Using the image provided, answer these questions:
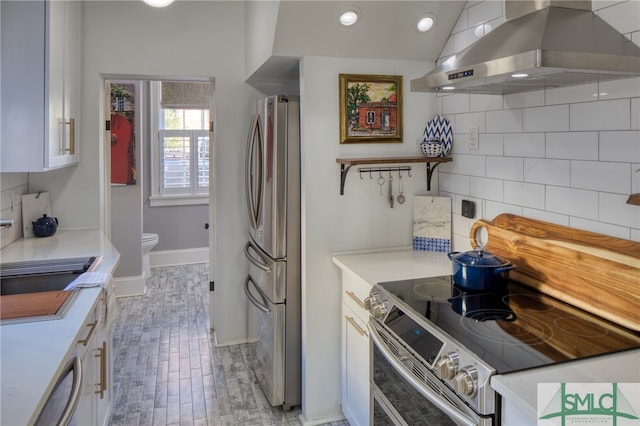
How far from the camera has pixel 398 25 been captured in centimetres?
242

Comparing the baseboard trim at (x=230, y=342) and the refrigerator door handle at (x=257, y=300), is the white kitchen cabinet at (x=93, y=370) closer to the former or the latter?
the refrigerator door handle at (x=257, y=300)

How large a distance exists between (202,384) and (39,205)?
1.57 m

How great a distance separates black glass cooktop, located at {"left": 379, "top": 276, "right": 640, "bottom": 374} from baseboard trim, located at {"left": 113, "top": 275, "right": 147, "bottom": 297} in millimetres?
→ 3630

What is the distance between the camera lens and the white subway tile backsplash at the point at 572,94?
1.70 meters

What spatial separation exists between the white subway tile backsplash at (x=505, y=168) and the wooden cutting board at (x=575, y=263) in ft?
0.61

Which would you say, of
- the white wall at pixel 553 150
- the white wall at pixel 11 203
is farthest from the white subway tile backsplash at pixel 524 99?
the white wall at pixel 11 203

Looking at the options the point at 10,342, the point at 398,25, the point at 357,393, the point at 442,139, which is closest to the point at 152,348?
the point at 357,393

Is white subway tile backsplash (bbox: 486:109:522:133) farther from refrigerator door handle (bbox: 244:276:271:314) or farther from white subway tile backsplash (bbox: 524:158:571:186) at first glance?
refrigerator door handle (bbox: 244:276:271:314)

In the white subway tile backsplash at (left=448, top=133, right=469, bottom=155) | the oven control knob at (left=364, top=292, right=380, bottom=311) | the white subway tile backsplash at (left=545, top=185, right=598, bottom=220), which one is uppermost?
the white subway tile backsplash at (left=448, top=133, right=469, bottom=155)

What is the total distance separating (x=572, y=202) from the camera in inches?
71.1

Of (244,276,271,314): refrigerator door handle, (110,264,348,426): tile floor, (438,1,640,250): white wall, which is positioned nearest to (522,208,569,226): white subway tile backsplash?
(438,1,640,250): white wall

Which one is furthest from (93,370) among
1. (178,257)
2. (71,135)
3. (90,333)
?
(178,257)

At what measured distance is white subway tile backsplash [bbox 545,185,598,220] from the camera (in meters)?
1.72

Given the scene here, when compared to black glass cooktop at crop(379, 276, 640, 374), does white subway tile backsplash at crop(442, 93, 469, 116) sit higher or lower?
higher
